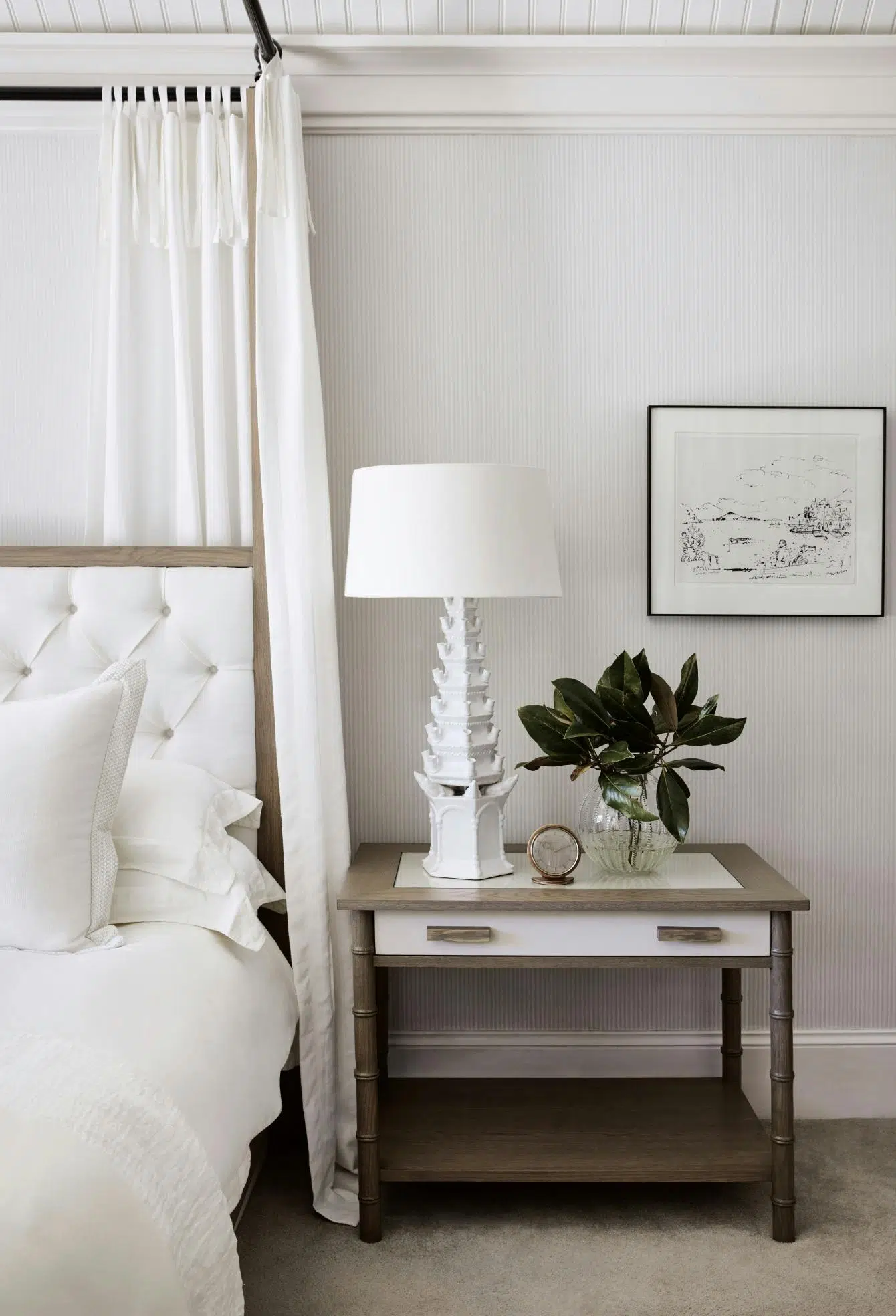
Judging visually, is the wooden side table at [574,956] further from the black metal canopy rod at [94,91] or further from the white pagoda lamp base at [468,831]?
the black metal canopy rod at [94,91]

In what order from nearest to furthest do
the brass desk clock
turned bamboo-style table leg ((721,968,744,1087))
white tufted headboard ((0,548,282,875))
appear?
1. the brass desk clock
2. white tufted headboard ((0,548,282,875))
3. turned bamboo-style table leg ((721,968,744,1087))

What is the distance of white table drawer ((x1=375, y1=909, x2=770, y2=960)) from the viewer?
198cm

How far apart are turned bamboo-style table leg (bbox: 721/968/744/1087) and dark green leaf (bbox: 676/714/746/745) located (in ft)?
2.18

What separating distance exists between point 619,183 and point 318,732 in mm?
1467

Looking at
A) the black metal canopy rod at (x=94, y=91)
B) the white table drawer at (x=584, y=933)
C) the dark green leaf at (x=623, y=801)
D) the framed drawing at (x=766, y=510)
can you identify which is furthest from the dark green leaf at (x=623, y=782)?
the black metal canopy rod at (x=94, y=91)

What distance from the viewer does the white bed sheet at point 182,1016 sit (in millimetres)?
1394

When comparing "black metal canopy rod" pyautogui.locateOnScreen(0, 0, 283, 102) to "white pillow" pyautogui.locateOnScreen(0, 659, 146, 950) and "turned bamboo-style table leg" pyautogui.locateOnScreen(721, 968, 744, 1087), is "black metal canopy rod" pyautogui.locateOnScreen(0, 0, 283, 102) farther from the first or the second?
"turned bamboo-style table leg" pyautogui.locateOnScreen(721, 968, 744, 1087)

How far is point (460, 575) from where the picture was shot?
1938 millimetres

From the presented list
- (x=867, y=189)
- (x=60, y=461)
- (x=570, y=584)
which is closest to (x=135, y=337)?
(x=60, y=461)

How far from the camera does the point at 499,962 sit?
199 centimetres

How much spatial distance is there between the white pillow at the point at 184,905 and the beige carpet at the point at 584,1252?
634 millimetres

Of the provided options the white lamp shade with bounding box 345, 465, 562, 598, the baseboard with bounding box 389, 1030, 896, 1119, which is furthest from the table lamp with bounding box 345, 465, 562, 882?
the baseboard with bounding box 389, 1030, 896, 1119

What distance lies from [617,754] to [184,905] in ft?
2.83

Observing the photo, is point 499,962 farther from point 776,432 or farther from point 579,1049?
point 776,432
